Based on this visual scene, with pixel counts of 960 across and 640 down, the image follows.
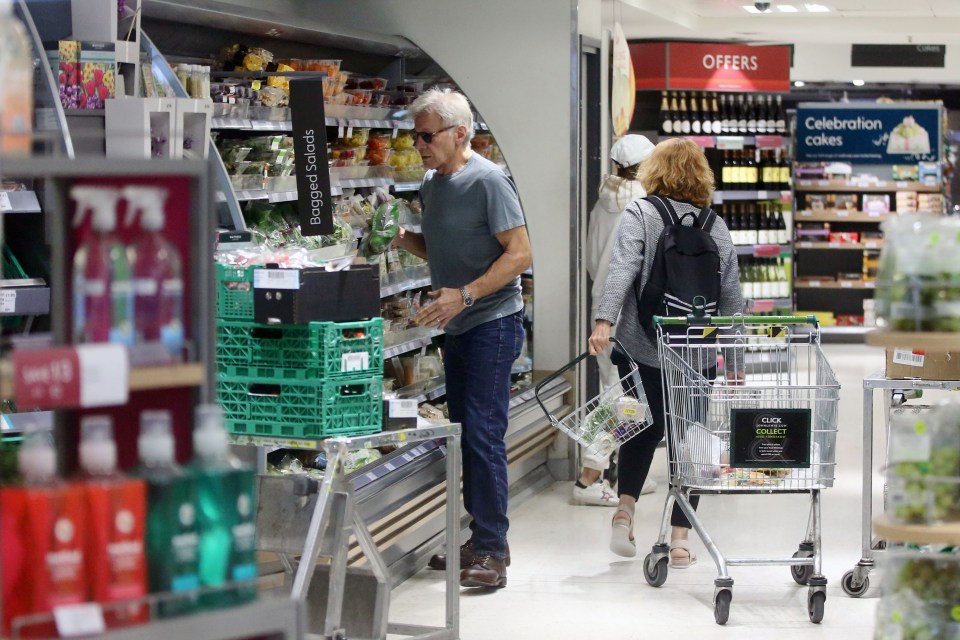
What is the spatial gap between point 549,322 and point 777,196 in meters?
6.62

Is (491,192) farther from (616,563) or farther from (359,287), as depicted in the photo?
(616,563)

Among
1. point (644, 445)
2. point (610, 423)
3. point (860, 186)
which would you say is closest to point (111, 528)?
point (610, 423)

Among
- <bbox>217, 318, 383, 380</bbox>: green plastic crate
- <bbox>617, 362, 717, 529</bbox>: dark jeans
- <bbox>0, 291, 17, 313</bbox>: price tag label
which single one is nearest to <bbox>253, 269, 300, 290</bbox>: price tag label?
<bbox>217, 318, 383, 380</bbox>: green plastic crate

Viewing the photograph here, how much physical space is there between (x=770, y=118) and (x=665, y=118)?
4.29ft

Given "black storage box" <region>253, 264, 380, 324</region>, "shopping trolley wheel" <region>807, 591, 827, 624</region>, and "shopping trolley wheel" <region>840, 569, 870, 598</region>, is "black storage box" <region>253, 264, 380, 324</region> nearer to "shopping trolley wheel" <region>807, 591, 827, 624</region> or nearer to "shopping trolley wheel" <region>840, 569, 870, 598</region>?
"shopping trolley wheel" <region>807, 591, 827, 624</region>

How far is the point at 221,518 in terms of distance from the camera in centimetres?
217

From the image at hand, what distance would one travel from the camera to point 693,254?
5.52 m

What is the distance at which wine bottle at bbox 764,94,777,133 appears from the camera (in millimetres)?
13578

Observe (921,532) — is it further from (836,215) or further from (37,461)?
(836,215)

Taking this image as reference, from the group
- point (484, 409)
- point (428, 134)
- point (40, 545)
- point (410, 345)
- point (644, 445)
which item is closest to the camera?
point (40, 545)

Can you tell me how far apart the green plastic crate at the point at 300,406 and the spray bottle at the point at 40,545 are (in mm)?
1778

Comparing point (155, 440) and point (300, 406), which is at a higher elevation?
point (155, 440)

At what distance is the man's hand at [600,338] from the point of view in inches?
212

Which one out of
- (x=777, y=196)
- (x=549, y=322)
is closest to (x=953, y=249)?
(x=549, y=322)
